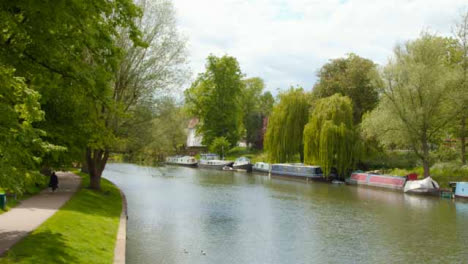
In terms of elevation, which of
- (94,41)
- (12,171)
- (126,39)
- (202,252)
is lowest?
(202,252)

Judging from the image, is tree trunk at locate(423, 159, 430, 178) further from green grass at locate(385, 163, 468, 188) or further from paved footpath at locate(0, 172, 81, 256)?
paved footpath at locate(0, 172, 81, 256)

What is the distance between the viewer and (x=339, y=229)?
69.4 ft

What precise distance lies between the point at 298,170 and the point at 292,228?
87.9 feet

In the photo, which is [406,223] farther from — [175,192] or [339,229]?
[175,192]

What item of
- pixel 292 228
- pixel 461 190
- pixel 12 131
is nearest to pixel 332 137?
pixel 461 190

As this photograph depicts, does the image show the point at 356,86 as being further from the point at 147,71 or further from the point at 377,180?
the point at 147,71

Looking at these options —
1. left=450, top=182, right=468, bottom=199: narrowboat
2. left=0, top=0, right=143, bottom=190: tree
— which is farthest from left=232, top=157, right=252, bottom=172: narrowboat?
left=0, top=0, right=143, bottom=190: tree

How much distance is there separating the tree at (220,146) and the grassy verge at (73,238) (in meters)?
54.2

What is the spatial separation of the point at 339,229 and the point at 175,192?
16.3 meters

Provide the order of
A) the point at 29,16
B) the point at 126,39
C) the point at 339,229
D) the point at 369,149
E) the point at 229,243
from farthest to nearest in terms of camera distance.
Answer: the point at 369,149 → the point at 126,39 → the point at 339,229 → the point at 229,243 → the point at 29,16

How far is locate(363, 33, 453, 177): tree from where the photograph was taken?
3709 centimetres

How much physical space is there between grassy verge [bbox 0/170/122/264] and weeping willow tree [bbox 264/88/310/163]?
1335 inches

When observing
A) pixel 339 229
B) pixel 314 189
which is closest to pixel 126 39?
pixel 339 229

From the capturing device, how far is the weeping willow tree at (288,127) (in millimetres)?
52219
